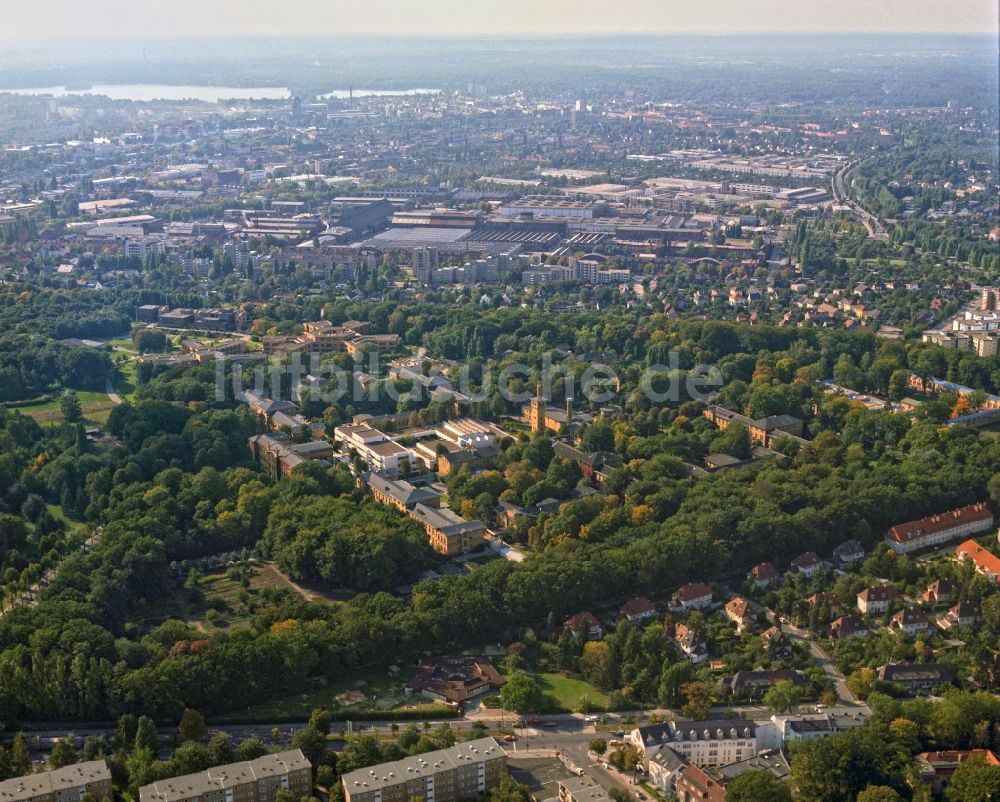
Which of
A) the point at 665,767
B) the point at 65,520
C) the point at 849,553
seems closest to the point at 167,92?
the point at 65,520

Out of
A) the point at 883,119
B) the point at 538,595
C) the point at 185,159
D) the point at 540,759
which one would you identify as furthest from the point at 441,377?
the point at 883,119

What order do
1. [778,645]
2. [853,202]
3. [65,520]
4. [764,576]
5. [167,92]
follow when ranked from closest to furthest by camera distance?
[778,645] < [764,576] < [65,520] < [853,202] < [167,92]

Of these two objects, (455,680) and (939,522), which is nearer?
(455,680)

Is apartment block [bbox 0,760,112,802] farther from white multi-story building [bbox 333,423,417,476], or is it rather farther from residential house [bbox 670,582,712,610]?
white multi-story building [bbox 333,423,417,476]

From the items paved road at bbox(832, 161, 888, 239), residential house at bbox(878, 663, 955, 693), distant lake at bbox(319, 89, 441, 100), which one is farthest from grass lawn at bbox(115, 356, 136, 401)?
distant lake at bbox(319, 89, 441, 100)

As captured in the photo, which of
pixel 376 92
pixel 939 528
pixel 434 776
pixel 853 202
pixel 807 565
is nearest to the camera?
pixel 434 776

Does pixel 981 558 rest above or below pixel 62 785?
below

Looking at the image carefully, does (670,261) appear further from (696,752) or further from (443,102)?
(443,102)

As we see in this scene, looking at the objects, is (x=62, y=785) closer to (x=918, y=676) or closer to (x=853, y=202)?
(x=918, y=676)
